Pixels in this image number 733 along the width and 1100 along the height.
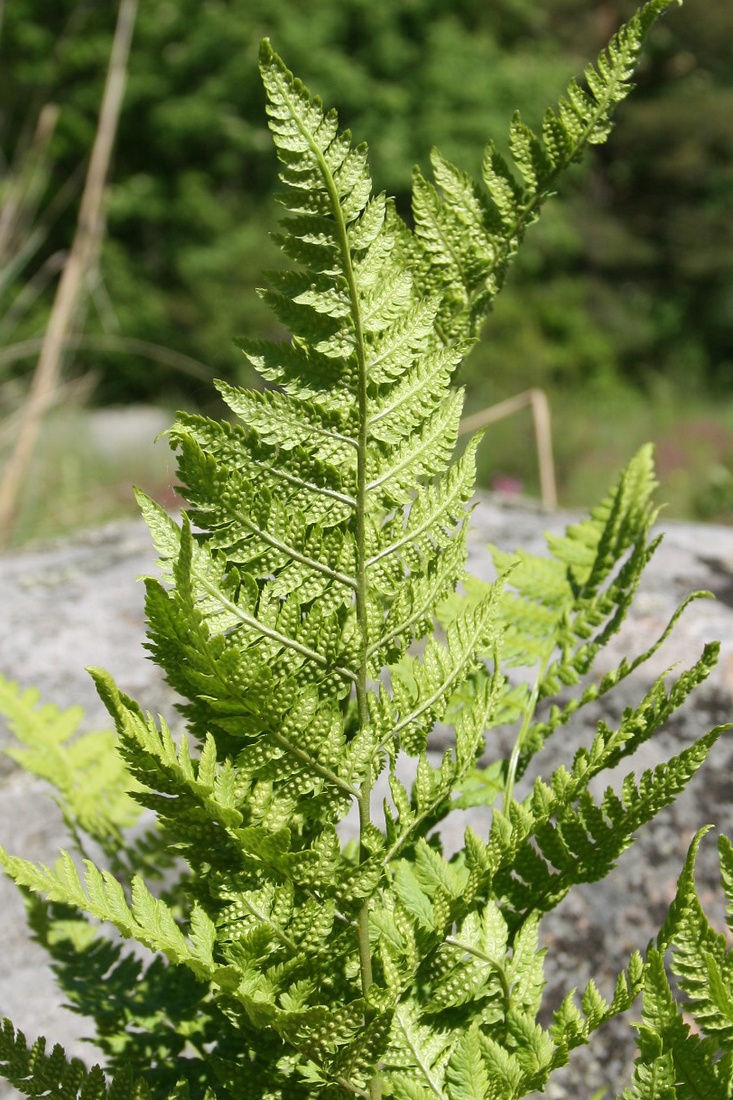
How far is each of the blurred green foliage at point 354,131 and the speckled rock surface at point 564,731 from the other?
1076 centimetres

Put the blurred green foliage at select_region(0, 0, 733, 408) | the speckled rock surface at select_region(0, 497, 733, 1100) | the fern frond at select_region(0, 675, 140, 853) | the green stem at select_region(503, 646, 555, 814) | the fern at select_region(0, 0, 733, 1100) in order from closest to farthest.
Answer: the fern at select_region(0, 0, 733, 1100), the green stem at select_region(503, 646, 555, 814), the fern frond at select_region(0, 675, 140, 853), the speckled rock surface at select_region(0, 497, 733, 1100), the blurred green foliage at select_region(0, 0, 733, 408)

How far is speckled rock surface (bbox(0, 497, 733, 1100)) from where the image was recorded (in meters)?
0.93

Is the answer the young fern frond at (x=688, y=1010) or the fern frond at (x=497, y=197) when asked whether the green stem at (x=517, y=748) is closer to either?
the young fern frond at (x=688, y=1010)

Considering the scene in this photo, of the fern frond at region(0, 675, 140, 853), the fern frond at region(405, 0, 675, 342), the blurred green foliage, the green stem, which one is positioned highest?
the blurred green foliage

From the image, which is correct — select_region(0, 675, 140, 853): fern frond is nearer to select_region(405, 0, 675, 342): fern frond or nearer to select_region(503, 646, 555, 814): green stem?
select_region(503, 646, 555, 814): green stem

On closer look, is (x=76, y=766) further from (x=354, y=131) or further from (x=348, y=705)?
(x=354, y=131)

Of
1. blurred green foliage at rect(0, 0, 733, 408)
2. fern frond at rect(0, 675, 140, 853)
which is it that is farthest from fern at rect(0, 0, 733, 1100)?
blurred green foliage at rect(0, 0, 733, 408)

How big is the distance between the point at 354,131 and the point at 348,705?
46.0 feet

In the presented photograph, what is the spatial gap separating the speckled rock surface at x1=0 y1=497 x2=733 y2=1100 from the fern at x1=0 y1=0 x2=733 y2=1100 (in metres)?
0.26

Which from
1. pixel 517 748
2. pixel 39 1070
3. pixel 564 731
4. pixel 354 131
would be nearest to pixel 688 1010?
pixel 517 748

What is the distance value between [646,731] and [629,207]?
21.5 meters

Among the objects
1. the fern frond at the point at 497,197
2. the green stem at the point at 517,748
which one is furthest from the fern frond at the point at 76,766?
the fern frond at the point at 497,197

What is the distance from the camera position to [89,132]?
15648 mm

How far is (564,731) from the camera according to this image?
118 centimetres
